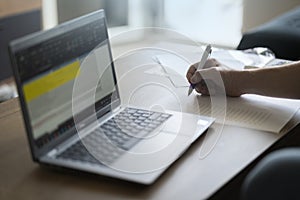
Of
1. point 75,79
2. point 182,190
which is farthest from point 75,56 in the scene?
point 182,190

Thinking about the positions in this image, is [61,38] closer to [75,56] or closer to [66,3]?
[75,56]

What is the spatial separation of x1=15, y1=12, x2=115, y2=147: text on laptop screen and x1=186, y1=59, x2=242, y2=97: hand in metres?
0.32

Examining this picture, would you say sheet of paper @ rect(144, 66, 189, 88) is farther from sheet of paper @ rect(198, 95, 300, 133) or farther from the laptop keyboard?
the laptop keyboard

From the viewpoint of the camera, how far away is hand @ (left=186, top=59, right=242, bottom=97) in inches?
58.5

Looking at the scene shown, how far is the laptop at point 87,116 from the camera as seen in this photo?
3.42 feet

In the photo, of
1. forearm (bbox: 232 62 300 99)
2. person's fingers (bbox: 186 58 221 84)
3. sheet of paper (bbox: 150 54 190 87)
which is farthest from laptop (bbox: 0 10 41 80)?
forearm (bbox: 232 62 300 99)

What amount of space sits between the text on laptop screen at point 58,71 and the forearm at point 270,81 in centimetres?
42

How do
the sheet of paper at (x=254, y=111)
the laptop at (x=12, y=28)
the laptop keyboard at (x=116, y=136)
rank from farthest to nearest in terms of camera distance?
the laptop at (x=12, y=28) → the sheet of paper at (x=254, y=111) → the laptop keyboard at (x=116, y=136)

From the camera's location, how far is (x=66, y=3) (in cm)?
425

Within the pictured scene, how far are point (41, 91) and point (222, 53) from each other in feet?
3.01

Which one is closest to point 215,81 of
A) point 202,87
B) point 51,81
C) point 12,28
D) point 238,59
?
point 202,87

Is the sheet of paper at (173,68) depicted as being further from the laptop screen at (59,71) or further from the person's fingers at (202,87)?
the laptop screen at (59,71)

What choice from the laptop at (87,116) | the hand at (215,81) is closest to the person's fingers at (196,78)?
the hand at (215,81)

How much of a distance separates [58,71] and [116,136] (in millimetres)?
196
